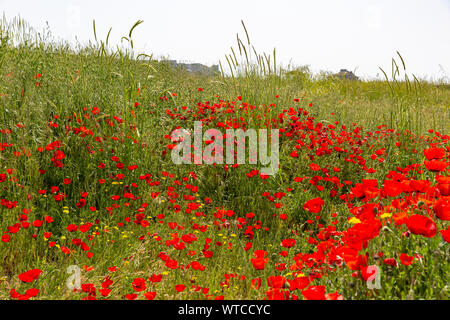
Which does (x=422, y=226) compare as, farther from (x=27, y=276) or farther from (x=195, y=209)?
(x=195, y=209)

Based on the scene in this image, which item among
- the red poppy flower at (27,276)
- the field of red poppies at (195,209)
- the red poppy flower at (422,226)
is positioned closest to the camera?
the red poppy flower at (422,226)

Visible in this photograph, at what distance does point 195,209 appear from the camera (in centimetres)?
278

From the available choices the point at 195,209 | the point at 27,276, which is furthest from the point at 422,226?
the point at 195,209

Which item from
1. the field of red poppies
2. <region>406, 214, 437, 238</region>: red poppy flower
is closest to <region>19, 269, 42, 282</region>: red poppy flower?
the field of red poppies

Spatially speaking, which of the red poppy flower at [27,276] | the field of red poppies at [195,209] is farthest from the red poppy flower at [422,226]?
the red poppy flower at [27,276]

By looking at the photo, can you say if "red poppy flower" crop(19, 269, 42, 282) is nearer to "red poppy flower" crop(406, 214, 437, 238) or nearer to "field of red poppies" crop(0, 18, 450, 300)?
"field of red poppies" crop(0, 18, 450, 300)

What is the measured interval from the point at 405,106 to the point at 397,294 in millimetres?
3836

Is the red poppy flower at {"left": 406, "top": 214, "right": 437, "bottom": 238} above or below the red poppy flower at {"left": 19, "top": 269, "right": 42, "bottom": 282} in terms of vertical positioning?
above

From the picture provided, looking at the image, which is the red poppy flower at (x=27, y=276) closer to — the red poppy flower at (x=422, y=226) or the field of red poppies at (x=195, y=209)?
the field of red poppies at (x=195, y=209)

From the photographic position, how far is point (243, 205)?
318cm

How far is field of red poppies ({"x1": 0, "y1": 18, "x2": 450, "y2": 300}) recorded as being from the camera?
64.1 inches

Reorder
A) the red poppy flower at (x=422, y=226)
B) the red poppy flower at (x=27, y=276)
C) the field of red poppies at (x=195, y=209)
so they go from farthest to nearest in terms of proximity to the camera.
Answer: the field of red poppies at (x=195, y=209) < the red poppy flower at (x=27, y=276) < the red poppy flower at (x=422, y=226)

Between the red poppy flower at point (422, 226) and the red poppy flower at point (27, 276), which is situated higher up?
the red poppy flower at point (422, 226)

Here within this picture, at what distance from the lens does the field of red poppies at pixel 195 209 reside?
64.1 inches
